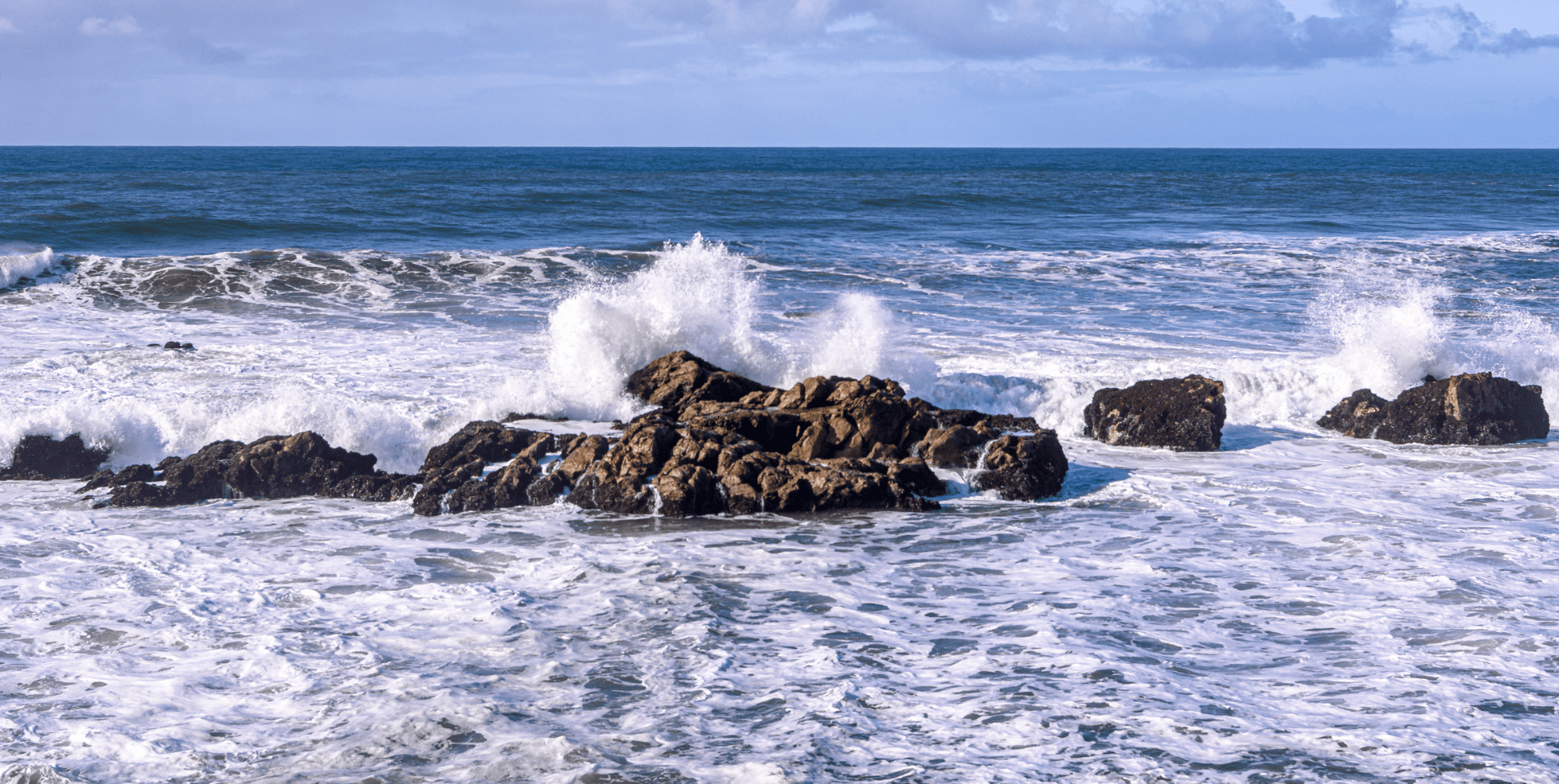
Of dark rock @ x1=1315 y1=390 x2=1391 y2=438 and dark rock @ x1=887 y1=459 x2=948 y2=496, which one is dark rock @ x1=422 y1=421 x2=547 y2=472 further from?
dark rock @ x1=1315 y1=390 x2=1391 y2=438

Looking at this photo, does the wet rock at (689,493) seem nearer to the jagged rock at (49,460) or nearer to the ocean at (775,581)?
the ocean at (775,581)

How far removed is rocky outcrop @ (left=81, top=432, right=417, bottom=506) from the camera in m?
7.93

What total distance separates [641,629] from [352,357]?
8.37 meters

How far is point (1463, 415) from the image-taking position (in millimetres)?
9703

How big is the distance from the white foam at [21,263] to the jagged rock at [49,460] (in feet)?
39.1

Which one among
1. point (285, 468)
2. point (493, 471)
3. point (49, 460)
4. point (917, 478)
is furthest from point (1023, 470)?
point (49, 460)

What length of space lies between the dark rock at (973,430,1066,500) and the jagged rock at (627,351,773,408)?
7.38 feet

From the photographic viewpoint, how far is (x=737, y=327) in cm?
1185

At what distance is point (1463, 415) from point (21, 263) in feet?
71.9

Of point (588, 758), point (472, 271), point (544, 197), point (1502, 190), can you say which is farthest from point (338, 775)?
point (1502, 190)

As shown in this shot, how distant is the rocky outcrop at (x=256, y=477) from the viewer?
26.0 ft

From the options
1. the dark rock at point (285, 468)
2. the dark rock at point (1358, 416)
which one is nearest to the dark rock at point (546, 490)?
the dark rock at point (285, 468)

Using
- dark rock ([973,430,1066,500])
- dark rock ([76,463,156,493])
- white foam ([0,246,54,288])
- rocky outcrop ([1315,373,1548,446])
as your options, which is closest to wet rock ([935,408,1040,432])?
dark rock ([973,430,1066,500])

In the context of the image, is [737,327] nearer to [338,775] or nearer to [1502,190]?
[338,775]
